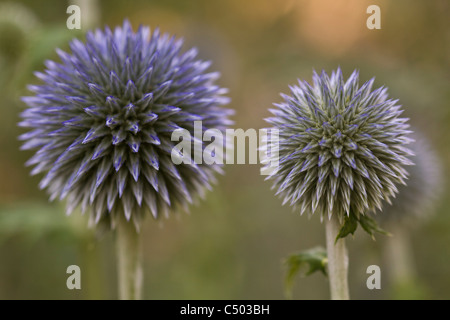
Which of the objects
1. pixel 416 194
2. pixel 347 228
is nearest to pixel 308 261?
pixel 347 228

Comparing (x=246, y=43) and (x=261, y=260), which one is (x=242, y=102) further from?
(x=261, y=260)

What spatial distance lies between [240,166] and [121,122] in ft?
9.73

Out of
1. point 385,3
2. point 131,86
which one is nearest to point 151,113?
point 131,86

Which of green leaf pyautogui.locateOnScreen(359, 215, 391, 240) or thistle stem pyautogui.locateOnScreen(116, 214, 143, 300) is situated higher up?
green leaf pyautogui.locateOnScreen(359, 215, 391, 240)

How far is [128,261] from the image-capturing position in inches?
81.1

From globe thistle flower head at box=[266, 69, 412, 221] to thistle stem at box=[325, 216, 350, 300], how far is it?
55 mm

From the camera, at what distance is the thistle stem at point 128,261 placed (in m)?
2.05

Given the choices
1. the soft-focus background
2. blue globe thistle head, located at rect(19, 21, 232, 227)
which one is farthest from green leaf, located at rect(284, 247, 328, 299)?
the soft-focus background

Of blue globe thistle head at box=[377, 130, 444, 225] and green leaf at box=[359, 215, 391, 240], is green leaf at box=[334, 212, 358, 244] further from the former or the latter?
blue globe thistle head at box=[377, 130, 444, 225]

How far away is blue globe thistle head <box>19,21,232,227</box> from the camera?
6.21 ft

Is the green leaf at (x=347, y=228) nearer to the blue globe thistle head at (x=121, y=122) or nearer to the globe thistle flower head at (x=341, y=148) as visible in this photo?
the globe thistle flower head at (x=341, y=148)

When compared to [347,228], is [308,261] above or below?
below

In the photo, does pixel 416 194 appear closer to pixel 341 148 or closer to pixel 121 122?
pixel 341 148

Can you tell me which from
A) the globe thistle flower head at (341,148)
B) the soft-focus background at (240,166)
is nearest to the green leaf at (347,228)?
the globe thistle flower head at (341,148)
